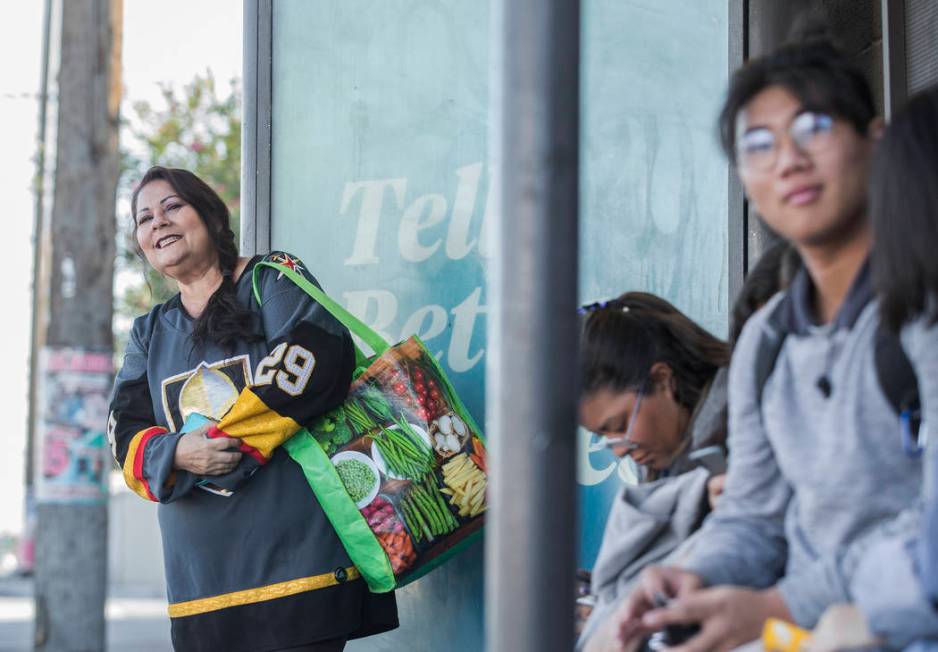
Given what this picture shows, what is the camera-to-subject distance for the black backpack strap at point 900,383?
68.1 inches

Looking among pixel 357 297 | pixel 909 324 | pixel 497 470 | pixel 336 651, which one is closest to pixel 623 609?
pixel 497 470

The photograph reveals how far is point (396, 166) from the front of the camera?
4777mm

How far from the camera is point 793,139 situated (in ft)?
6.42

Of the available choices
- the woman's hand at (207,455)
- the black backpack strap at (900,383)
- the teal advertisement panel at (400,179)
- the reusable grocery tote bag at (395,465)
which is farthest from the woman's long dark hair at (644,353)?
the teal advertisement panel at (400,179)

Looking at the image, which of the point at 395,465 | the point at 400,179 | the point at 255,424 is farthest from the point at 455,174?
the point at 255,424

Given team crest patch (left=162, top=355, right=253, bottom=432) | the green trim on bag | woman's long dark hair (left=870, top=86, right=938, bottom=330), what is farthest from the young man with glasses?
team crest patch (left=162, top=355, right=253, bottom=432)

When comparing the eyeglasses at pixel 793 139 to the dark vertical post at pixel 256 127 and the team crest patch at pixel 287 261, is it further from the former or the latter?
the dark vertical post at pixel 256 127

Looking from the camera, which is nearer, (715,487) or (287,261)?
(715,487)

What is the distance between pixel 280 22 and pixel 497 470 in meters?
3.78

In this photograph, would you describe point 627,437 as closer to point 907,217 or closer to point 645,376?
point 645,376

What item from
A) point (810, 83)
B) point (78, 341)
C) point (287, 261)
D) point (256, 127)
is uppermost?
point (256, 127)

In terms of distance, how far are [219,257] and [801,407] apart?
2366mm

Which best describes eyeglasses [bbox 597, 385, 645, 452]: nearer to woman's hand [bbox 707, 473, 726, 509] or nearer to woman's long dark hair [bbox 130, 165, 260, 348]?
woman's hand [bbox 707, 473, 726, 509]

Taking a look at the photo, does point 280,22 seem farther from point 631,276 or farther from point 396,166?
point 631,276
